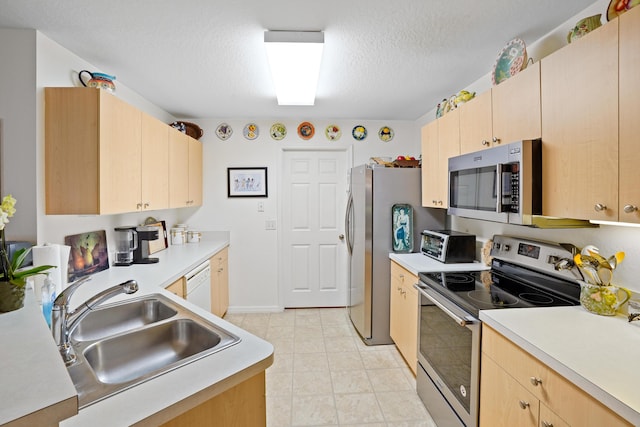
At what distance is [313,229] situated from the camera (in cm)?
399

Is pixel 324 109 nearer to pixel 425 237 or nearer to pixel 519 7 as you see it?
pixel 425 237

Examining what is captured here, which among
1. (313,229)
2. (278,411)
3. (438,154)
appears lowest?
(278,411)

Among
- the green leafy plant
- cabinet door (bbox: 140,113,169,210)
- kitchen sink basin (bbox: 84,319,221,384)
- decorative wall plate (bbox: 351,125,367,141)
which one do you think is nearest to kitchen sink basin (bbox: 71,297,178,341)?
kitchen sink basin (bbox: 84,319,221,384)

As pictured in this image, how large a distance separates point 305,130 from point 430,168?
169 centimetres

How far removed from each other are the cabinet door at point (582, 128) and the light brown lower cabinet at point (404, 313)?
3.83 feet

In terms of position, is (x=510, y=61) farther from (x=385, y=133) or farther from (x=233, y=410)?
(x=233, y=410)

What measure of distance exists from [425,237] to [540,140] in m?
1.43

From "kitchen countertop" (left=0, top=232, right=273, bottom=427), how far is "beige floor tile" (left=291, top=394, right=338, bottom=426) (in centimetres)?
110

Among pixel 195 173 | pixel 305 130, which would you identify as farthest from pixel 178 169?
pixel 305 130

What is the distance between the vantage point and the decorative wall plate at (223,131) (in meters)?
3.80

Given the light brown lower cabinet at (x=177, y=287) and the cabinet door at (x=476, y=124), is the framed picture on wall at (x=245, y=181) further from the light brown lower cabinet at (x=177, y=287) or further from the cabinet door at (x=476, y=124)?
the cabinet door at (x=476, y=124)

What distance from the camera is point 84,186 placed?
1.88m

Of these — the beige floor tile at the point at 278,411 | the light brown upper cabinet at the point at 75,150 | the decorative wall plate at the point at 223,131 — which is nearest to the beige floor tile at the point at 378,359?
the beige floor tile at the point at 278,411

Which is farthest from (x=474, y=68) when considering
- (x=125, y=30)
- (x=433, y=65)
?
(x=125, y=30)
